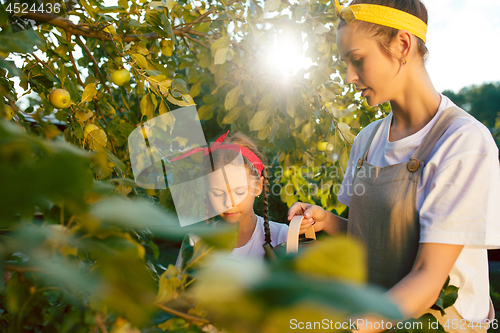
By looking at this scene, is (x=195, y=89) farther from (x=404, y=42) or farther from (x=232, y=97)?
(x=404, y=42)

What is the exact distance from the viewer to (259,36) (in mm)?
1336

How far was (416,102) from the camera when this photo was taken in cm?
96

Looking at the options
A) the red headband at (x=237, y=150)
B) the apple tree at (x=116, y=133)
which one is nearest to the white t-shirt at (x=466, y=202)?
the apple tree at (x=116, y=133)

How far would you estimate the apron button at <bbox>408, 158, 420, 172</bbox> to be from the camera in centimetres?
85

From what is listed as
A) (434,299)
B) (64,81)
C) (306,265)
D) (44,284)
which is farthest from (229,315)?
(64,81)

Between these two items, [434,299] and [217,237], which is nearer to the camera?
[217,237]

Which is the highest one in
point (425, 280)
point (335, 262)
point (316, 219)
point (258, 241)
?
point (335, 262)

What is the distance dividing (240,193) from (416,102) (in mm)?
828

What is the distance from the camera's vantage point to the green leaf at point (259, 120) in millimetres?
1291

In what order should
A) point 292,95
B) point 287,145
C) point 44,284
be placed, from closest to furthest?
1. point 44,284
2. point 292,95
3. point 287,145

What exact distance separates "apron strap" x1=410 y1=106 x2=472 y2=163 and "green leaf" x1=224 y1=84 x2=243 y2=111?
2.43 ft

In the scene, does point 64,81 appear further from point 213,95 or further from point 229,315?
point 229,315

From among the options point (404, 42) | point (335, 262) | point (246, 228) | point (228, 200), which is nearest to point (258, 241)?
→ point (246, 228)

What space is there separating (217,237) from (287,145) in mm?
1367
